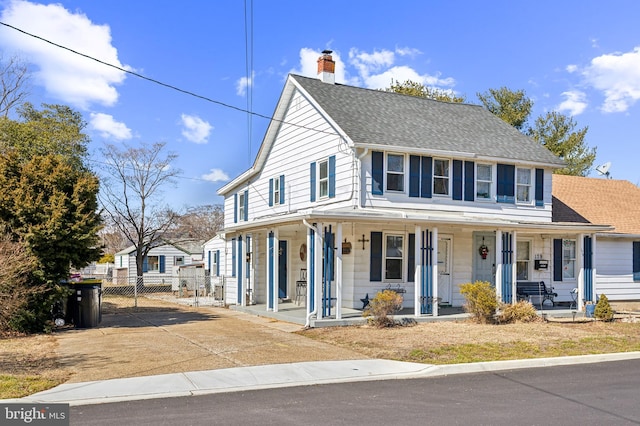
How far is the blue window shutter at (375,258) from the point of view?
17.8 meters

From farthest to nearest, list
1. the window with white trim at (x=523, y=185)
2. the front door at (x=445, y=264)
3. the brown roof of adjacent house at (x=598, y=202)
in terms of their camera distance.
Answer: the brown roof of adjacent house at (x=598, y=202)
the window with white trim at (x=523, y=185)
the front door at (x=445, y=264)

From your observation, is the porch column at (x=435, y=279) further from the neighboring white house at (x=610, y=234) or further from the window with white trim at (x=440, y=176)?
the neighboring white house at (x=610, y=234)

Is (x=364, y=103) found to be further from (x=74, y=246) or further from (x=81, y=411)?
(x=81, y=411)

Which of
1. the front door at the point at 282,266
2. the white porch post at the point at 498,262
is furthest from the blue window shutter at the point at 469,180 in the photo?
the front door at the point at 282,266

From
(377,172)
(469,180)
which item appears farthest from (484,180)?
(377,172)

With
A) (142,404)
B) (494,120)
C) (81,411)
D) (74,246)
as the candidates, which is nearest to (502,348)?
(142,404)

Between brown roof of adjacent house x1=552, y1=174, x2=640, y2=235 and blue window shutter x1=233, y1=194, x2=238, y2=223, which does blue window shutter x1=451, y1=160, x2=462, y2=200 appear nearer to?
brown roof of adjacent house x1=552, y1=174, x2=640, y2=235

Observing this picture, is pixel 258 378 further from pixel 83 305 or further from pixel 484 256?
pixel 484 256

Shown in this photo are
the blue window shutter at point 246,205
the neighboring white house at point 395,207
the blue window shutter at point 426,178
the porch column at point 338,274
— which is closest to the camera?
the porch column at point 338,274

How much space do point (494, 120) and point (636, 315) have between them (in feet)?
29.2

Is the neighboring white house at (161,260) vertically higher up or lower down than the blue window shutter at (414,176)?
lower down

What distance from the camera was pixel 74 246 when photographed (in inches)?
580

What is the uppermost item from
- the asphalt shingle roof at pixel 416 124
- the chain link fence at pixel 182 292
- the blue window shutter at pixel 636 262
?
the asphalt shingle roof at pixel 416 124

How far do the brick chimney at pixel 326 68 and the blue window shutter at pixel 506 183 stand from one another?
7.07 meters
